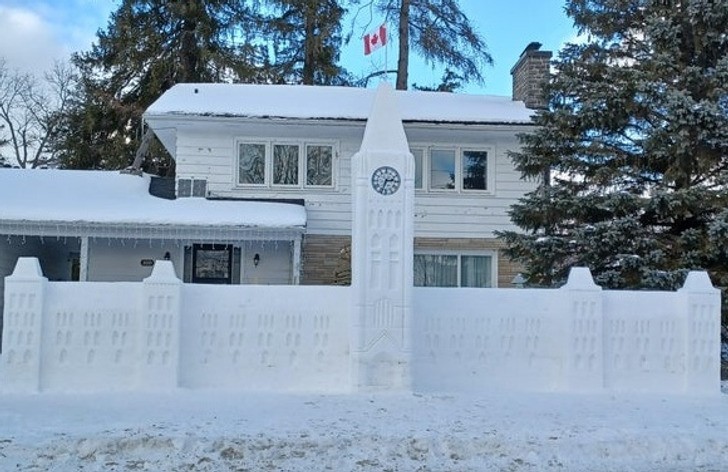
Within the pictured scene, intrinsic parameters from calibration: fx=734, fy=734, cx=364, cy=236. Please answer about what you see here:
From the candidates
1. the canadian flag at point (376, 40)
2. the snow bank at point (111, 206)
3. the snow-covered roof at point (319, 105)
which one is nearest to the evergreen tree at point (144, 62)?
the snow-covered roof at point (319, 105)

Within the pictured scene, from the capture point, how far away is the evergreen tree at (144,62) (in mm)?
26250

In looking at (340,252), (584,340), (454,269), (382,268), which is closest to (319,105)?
(340,252)

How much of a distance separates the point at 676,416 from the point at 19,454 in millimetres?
6886

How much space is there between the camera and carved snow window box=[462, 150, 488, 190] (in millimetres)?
16781

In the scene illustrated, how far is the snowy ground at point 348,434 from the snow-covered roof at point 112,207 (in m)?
5.93

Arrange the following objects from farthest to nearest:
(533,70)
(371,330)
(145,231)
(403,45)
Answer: (403,45) → (533,70) → (145,231) → (371,330)

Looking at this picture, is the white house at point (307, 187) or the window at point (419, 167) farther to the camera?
the window at point (419, 167)

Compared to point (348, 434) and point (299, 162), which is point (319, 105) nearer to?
point (299, 162)

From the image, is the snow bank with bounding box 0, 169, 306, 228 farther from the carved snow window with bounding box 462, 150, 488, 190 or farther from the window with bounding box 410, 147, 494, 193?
the carved snow window with bounding box 462, 150, 488, 190

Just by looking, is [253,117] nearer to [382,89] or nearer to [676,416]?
[382,89]

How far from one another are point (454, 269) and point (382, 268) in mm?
7444

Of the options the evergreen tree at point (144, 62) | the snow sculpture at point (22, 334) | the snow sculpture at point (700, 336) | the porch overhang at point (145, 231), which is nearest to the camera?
the snow sculpture at point (22, 334)

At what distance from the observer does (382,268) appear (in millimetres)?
9461

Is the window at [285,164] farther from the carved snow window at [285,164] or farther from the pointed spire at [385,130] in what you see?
the pointed spire at [385,130]
